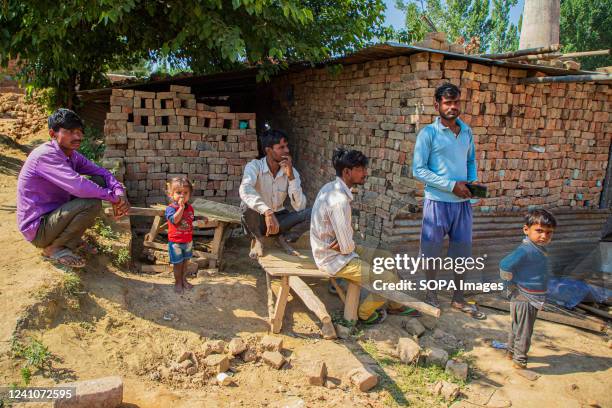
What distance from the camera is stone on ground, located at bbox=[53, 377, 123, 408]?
2.47 metres

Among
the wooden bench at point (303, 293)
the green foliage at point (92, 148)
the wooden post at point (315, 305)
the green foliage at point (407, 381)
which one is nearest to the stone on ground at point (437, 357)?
the green foliage at point (407, 381)

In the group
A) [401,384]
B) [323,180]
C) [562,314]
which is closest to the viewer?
[401,384]

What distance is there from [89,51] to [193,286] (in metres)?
6.11

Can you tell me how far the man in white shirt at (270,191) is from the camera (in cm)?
412

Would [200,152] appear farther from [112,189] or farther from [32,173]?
[32,173]

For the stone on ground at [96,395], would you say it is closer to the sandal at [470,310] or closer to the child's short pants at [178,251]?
the child's short pants at [178,251]

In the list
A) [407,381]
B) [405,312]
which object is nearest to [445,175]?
[405,312]

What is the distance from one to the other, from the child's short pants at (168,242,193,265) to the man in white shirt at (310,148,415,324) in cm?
117

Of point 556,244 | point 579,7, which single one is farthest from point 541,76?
point 579,7

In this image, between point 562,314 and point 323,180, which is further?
point 323,180

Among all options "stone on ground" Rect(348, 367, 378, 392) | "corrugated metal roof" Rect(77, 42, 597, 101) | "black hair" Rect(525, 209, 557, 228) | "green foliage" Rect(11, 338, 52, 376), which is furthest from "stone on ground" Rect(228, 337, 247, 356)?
"corrugated metal roof" Rect(77, 42, 597, 101)

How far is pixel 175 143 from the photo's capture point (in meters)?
6.18

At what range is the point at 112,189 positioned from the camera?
388 cm

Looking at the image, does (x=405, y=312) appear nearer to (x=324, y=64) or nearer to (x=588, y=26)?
(x=324, y=64)
